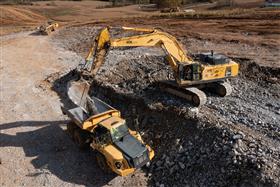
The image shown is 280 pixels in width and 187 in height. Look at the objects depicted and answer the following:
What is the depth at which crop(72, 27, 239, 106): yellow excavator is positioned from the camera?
15.7 m

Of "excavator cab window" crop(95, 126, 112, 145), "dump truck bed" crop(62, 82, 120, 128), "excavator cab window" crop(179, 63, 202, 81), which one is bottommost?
"excavator cab window" crop(95, 126, 112, 145)

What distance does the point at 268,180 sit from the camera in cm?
1145

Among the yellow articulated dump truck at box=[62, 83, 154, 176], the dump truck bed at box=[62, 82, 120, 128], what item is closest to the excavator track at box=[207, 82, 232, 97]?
the dump truck bed at box=[62, 82, 120, 128]

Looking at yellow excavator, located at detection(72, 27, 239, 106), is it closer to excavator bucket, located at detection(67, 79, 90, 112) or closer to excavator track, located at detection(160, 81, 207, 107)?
excavator track, located at detection(160, 81, 207, 107)

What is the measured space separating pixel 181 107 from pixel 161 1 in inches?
2010

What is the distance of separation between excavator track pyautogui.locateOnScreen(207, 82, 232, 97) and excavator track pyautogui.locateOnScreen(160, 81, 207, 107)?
1218 mm

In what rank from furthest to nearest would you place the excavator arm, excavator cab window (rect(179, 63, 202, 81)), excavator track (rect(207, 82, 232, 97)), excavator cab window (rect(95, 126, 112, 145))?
excavator track (rect(207, 82, 232, 97)) < excavator cab window (rect(179, 63, 202, 81)) < the excavator arm < excavator cab window (rect(95, 126, 112, 145))

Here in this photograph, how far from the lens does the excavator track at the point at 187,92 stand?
16422 millimetres

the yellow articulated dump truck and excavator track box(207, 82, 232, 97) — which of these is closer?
the yellow articulated dump truck

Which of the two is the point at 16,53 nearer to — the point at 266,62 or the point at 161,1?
the point at 266,62

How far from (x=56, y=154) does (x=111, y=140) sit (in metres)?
3.28

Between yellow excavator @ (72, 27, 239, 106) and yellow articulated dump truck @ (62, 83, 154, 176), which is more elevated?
yellow excavator @ (72, 27, 239, 106)

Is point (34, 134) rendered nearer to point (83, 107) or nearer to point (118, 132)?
point (83, 107)

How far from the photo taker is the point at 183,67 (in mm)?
16812
